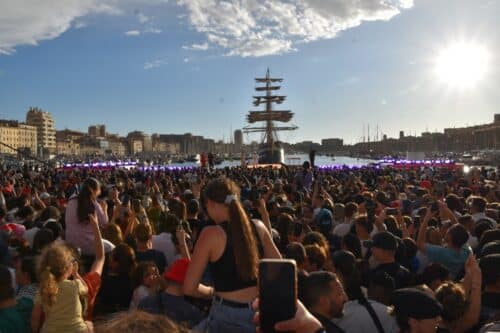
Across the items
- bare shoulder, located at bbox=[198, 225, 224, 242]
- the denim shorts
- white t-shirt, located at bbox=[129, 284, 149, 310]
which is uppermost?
bare shoulder, located at bbox=[198, 225, 224, 242]

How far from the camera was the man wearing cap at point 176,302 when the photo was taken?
3840 millimetres

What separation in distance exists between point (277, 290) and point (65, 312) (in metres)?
2.20

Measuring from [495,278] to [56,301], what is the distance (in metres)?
3.79

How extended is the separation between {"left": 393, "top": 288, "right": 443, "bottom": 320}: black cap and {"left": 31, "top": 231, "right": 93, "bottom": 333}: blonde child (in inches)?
87.3

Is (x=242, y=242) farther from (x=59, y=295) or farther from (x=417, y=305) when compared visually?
(x=59, y=295)

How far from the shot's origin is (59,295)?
3270 mm

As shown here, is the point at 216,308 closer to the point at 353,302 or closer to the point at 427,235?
the point at 353,302

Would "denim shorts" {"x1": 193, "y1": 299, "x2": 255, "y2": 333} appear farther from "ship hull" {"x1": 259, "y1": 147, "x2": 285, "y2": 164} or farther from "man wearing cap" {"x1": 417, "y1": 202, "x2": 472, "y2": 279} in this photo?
"ship hull" {"x1": 259, "y1": 147, "x2": 285, "y2": 164}

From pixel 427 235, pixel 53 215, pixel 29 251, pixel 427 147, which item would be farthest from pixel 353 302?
pixel 427 147

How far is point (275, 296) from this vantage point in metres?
1.71

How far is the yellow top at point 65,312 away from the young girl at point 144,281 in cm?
113

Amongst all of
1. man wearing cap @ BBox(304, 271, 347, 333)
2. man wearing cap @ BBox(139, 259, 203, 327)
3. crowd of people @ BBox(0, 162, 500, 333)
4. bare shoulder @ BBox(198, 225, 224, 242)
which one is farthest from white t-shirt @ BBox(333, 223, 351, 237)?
bare shoulder @ BBox(198, 225, 224, 242)

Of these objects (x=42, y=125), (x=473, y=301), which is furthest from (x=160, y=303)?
(x=42, y=125)

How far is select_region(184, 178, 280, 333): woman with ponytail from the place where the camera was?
120 inches
